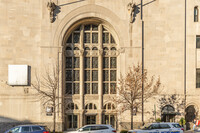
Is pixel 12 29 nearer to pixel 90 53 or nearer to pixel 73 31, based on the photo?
pixel 73 31

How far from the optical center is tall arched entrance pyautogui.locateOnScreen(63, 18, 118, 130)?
3200 centimetres

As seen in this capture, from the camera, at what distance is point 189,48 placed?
32156 mm

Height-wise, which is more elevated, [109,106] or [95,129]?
[109,106]

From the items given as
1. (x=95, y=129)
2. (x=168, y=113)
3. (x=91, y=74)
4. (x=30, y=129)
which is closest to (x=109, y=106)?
(x=91, y=74)

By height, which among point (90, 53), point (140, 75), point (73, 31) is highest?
point (73, 31)

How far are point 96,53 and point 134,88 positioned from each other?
6.95m

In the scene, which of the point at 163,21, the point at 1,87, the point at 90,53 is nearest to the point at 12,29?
the point at 1,87

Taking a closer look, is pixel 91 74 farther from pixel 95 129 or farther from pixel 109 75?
pixel 95 129

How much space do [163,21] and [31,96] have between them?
1803 centimetres

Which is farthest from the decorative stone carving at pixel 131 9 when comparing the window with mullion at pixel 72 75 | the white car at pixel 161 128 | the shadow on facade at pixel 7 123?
the shadow on facade at pixel 7 123

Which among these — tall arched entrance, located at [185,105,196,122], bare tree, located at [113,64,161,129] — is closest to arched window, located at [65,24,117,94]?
bare tree, located at [113,64,161,129]

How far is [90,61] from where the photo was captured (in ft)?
107

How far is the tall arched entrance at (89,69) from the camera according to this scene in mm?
32000

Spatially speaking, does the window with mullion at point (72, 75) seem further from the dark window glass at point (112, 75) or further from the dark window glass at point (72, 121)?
the dark window glass at point (112, 75)
